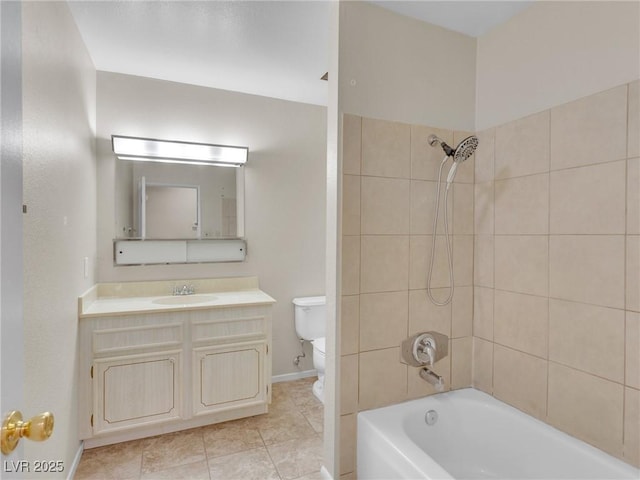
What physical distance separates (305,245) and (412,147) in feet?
5.27

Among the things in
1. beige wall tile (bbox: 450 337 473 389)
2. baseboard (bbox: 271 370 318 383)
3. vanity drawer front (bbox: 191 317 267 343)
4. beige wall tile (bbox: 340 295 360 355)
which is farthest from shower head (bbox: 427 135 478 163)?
baseboard (bbox: 271 370 318 383)

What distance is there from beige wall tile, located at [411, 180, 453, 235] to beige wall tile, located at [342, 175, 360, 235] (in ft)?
1.07

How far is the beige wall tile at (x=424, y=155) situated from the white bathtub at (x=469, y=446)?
1.17 metres

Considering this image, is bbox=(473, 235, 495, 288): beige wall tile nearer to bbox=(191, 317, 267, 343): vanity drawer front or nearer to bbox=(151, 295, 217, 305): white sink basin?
bbox=(191, 317, 267, 343): vanity drawer front

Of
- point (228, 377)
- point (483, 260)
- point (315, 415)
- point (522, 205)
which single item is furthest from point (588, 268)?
point (228, 377)

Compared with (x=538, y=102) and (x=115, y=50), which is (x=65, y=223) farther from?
(x=538, y=102)

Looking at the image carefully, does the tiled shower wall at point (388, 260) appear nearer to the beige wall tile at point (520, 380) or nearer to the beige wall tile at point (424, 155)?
the beige wall tile at point (424, 155)

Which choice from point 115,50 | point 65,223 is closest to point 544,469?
point 65,223

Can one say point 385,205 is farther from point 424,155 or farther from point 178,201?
point 178,201

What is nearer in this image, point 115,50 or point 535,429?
point 535,429

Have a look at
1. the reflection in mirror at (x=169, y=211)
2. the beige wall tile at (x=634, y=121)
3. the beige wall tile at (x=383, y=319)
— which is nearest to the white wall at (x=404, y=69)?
the beige wall tile at (x=634, y=121)

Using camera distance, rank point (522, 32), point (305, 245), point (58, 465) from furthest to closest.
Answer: point (305, 245)
point (522, 32)
point (58, 465)

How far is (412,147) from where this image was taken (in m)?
1.82

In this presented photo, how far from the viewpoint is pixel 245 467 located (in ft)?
6.56
